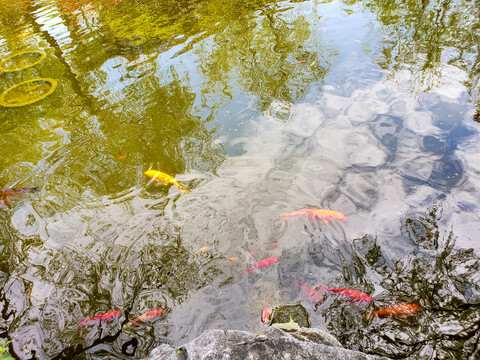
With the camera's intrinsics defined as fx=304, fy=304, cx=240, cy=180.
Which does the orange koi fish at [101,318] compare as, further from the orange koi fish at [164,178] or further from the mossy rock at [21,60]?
the mossy rock at [21,60]

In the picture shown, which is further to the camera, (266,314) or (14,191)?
(14,191)

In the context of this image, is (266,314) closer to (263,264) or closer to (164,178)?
(263,264)

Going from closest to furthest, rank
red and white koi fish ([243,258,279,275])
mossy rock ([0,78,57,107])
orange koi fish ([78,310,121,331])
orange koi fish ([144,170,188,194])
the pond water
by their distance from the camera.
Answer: the pond water
orange koi fish ([78,310,121,331])
red and white koi fish ([243,258,279,275])
orange koi fish ([144,170,188,194])
mossy rock ([0,78,57,107])

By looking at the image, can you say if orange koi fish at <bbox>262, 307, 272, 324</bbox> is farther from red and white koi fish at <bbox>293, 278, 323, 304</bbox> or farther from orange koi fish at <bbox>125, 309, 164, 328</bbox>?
orange koi fish at <bbox>125, 309, 164, 328</bbox>

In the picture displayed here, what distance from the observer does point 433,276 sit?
3.14 metres

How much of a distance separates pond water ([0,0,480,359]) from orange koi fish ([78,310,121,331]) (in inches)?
2.7

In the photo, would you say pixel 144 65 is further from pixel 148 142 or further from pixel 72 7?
pixel 72 7

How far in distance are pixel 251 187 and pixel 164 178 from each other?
140 cm

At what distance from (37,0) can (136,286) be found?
18536mm

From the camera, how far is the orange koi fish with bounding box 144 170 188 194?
471 centimetres

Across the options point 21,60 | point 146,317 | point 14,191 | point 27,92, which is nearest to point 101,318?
point 146,317

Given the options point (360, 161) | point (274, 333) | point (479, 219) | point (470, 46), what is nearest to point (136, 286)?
point (274, 333)

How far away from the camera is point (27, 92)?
783 cm

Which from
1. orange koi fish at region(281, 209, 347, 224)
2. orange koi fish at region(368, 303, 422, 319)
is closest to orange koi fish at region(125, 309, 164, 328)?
orange koi fish at region(281, 209, 347, 224)
